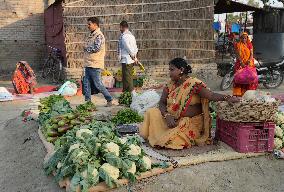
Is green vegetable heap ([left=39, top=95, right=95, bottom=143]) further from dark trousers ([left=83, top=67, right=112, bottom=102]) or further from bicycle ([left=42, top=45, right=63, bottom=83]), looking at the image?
bicycle ([left=42, top=45, right=63, bottom=83])

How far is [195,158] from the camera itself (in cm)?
418

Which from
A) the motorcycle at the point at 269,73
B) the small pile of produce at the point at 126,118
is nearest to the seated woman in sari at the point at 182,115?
the small pile of produce at the point at 126,118

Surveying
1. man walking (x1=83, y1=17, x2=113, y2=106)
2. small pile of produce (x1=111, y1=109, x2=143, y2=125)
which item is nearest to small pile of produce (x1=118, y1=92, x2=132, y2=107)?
man walking (x1=83, y1=17, x2=113, y2=106)

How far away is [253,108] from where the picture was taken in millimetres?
4164

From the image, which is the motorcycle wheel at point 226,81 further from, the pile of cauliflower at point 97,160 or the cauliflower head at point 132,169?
the cauliflower head at point 132,169

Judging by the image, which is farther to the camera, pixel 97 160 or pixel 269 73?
pixel 269 73

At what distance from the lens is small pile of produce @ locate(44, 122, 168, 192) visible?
139 inches

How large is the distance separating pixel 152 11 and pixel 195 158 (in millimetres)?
8396

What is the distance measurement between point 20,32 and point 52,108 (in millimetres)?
9101

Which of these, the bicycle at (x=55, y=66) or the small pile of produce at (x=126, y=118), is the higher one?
the bicycle at (x=55, y=66)

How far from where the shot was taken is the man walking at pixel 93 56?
7.20 meters

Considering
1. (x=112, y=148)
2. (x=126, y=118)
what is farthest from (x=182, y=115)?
(x=126, y=118)

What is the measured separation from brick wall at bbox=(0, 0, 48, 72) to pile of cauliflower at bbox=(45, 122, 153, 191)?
1114 centimetres

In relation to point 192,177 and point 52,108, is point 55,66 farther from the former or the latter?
point 192,177
